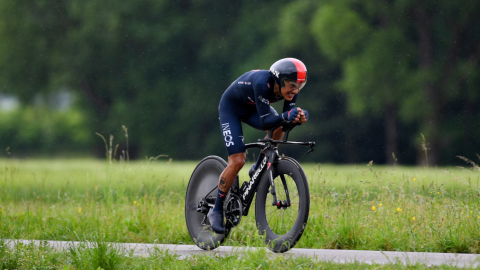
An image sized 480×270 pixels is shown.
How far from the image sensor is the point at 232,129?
615cm

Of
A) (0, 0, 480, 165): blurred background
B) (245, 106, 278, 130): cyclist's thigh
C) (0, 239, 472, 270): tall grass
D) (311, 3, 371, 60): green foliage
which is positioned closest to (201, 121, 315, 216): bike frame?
(245, 106, 278, 130): cyclist's thigh

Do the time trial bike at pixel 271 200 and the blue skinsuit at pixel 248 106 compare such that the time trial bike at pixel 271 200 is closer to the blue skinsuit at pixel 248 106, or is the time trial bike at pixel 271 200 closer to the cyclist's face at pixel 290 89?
the blue skinsuit at pixel 248 106

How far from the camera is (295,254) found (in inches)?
223

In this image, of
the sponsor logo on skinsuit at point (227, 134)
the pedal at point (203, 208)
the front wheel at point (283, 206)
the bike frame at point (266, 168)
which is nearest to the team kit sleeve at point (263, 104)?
the bike frame at point (266, 168)

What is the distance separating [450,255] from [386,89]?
1816 cm

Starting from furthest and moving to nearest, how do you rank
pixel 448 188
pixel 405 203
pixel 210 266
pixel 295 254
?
pixel 448 188 → pixel 405 203 → pixel 295 254 → pixel 210 266

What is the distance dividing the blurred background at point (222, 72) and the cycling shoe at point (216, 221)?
16.8 metres

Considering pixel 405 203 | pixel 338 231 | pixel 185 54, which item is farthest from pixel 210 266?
pixel 185 54

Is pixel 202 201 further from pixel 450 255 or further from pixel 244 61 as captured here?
pixel 244 61

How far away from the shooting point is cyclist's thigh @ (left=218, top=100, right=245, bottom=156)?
19.9ft

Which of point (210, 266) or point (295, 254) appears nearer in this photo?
point (210, 266)

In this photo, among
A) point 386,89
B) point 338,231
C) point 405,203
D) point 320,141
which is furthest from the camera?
point 320,141

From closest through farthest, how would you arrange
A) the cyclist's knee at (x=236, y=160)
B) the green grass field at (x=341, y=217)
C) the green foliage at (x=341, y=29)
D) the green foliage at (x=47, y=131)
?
the cyclist's knee at (x=236, y=160)
the green grass field at (x=341, y=217)
the green foliage at (x=341, y=29)
the green foliage at (x=47, y=131)

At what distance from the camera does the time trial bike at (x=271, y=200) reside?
548 centimetres
